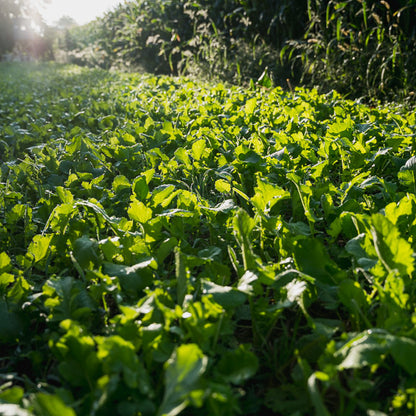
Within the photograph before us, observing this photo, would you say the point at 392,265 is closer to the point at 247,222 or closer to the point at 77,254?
the point at 247,222

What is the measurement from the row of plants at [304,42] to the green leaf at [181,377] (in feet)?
15.4

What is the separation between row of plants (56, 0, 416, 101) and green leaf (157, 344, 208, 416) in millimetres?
4697

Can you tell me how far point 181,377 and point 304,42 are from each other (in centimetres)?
641

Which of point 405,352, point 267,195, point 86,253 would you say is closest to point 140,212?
point 86,253

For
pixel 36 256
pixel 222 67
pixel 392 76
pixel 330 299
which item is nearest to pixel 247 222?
pixel 330 299

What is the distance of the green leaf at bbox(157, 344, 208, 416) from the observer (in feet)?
2.56

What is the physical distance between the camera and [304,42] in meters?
6.27

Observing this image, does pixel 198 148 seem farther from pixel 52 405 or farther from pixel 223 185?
pixel 52 405

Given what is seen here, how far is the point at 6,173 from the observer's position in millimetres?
2580

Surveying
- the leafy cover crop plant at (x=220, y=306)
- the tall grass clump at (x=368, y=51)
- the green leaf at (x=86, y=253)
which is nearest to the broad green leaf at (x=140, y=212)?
the leafy cover crop plant at (x=220, y=306)

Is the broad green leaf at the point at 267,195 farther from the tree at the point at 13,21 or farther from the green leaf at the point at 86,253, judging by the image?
the tree at the point at 13,21

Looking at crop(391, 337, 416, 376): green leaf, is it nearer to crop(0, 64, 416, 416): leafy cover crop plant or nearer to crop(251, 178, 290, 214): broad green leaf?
crop(0, 64, 416, 416): leafy cover crop plant

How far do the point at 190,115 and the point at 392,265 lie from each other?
2.71m

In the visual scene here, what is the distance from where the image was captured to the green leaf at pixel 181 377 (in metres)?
0.78
